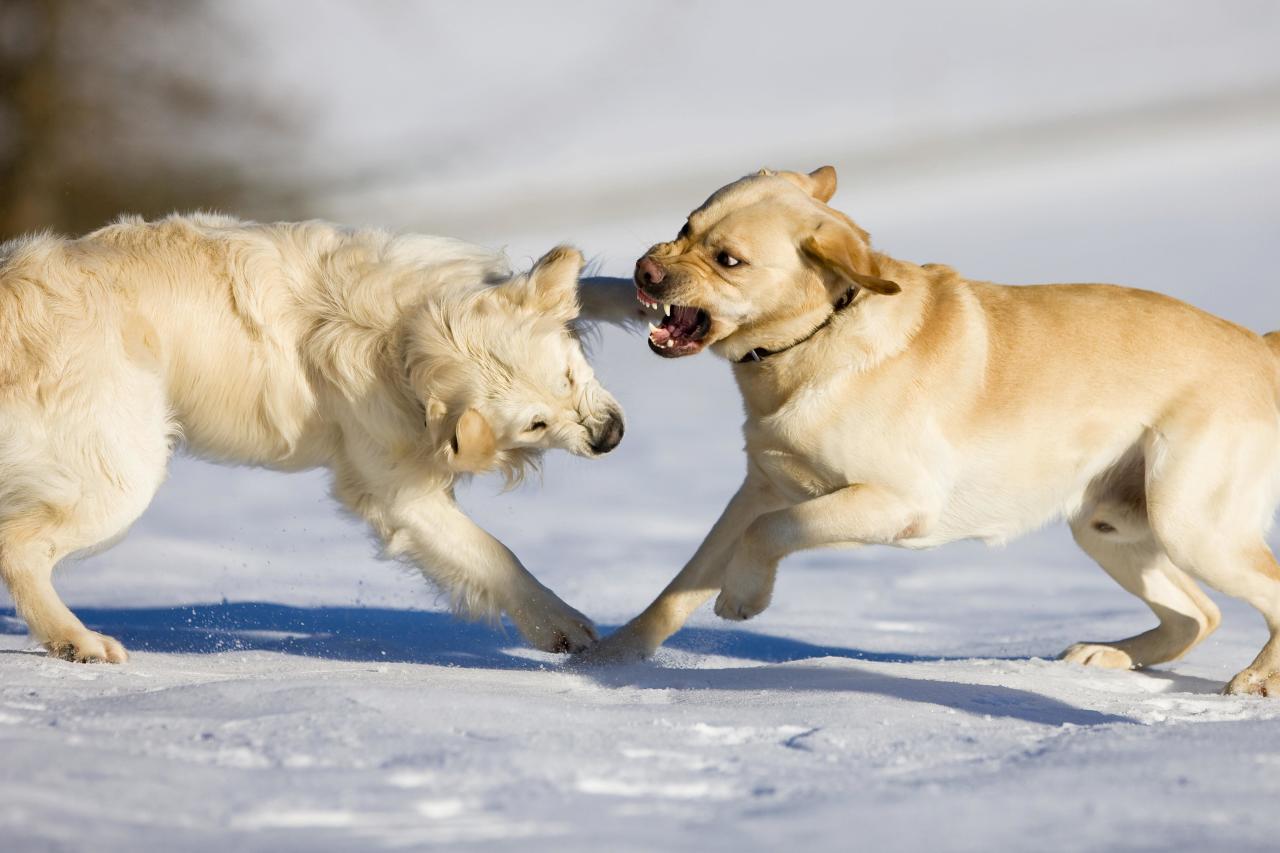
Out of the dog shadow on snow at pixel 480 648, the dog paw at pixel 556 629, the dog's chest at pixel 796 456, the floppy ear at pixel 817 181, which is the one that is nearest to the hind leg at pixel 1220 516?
the dog shadow on snow at pixel 480 648

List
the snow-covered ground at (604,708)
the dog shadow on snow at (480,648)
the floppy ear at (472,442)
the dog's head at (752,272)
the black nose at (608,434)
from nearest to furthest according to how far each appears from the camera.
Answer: the snow-covered ground at (604,708) < the dog shadow on snow at (480,648) < the dog's head at (752,272) < the floppy ear at (472,442) < the black nose at (608,434)

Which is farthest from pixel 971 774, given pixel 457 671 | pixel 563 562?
pixel 563 562

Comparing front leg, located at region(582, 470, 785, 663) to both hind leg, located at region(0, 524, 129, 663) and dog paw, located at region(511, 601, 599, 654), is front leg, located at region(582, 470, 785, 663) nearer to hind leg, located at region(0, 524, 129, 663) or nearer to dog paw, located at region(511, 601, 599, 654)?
dog paw, located at region(511, 601, 599, 654)

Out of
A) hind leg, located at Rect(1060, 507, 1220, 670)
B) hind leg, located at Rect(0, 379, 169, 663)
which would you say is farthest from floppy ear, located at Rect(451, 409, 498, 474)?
hind leg, located at Rect(1060, 507, 1220, 670)

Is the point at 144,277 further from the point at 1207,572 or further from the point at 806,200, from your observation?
the point at 1207,572

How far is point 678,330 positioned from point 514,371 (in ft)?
1.84

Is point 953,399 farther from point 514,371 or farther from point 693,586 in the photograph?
point 514,371

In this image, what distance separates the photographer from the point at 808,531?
3.97m

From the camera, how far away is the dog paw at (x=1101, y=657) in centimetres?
468

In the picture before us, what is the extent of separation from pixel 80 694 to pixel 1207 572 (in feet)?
10.7

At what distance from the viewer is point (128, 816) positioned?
7.50 feet

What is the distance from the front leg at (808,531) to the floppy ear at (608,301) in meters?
1.03

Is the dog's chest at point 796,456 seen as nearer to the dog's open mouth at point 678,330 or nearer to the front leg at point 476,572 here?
the dog's open mouth at point 678,330

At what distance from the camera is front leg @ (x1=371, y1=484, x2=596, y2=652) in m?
4.66
